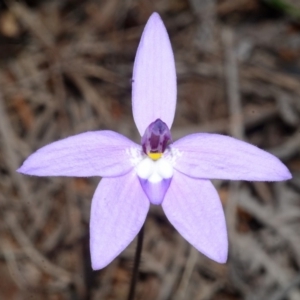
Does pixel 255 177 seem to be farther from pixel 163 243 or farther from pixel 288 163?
pixel 288 163

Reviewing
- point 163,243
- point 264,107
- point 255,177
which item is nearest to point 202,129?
point 264,107

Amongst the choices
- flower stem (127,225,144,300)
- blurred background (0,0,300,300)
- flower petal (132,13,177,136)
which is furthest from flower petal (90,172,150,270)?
blurred background (0,0,300,300)

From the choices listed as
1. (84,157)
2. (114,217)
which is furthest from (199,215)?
(84,157)

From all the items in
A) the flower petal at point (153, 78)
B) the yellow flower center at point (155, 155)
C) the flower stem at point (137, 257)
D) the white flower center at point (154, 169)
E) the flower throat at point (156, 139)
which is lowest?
the flower stem at point (137, 257)

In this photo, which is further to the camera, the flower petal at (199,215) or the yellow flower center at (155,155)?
the yellow flower center at (155,155)

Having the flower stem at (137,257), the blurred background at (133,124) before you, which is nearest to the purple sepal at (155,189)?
the flower stem at (137,257)

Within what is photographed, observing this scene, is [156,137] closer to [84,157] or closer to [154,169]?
[154,169]

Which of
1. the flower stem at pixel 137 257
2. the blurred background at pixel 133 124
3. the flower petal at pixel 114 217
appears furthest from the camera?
the blurred background at pixel 133 124

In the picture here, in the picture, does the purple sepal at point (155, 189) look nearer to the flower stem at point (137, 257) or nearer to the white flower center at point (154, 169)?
the white flower center at point (154, 169)
